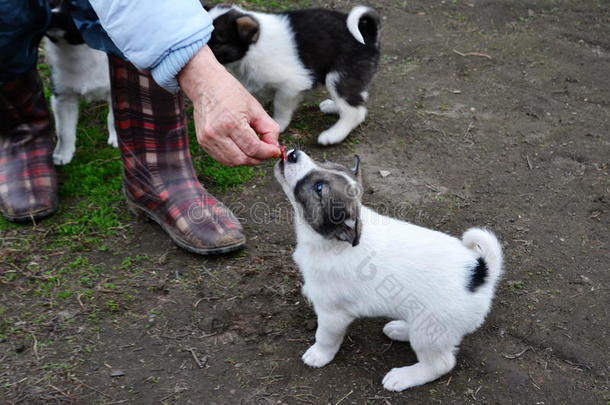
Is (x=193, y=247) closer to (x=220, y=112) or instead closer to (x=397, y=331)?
(x=397, y=331)

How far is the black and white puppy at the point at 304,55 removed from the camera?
13.6 ft

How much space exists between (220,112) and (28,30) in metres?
1.59

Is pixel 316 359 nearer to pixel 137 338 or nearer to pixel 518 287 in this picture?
pixel 137 338

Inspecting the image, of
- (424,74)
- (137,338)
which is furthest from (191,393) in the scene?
(424,74)

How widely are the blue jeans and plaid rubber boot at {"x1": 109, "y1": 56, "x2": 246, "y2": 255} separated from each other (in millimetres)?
155

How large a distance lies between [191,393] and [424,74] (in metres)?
3.17

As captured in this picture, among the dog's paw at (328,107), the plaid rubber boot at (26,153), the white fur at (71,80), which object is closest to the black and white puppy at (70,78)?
the white fur at (71,80)

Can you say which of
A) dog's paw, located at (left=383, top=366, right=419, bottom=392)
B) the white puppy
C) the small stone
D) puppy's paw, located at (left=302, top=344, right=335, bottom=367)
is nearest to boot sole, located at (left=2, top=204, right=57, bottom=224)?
the small stone

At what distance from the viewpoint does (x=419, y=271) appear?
2445 mm

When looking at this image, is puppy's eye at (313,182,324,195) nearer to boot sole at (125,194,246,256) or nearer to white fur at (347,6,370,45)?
boot sole at (125,194,246,256)

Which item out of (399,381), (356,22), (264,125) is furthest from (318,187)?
(356,22)

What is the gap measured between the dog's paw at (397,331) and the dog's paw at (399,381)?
20 cm

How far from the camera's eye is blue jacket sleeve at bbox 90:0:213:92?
2.08 m

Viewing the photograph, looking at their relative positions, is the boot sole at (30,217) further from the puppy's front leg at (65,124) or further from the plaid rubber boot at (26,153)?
the puppy's front leg at (65,124)
